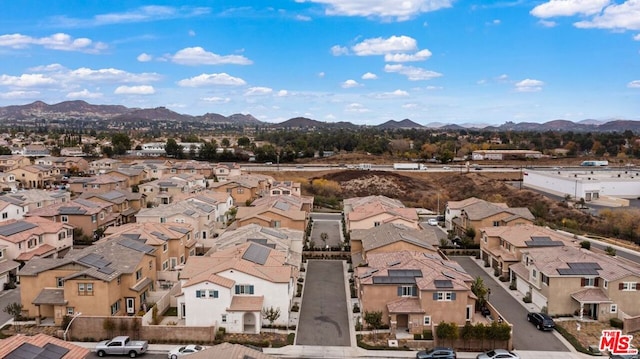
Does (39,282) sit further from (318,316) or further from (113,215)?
(113,215)

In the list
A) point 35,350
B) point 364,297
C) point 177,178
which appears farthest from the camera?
point 177,178

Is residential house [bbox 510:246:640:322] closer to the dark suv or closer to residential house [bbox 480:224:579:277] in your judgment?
the dark suv

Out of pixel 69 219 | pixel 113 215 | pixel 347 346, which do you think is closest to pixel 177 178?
pixel 113 215

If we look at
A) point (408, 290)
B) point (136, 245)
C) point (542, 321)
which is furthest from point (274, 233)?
point (542, 321)

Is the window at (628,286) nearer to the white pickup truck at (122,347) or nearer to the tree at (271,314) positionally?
the tree at (271,314)

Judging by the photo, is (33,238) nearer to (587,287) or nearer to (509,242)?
→ (509,242)

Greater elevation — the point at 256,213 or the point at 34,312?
the point at 256,213

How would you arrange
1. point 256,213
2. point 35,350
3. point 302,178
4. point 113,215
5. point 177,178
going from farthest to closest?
point 302,178
point 177,178
point 113,215
point 256,213
point 35,350
